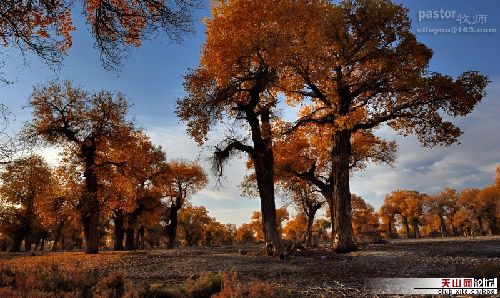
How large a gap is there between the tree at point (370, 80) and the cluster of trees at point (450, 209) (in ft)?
240

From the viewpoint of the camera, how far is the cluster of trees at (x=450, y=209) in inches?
3243

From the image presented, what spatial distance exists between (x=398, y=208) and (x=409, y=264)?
3425 inches

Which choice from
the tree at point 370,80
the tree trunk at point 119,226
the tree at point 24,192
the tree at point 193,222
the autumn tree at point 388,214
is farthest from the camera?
the autumn tree at point 388,214

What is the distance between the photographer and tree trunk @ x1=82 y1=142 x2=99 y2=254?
26.5 meters

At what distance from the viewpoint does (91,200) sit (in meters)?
26.3

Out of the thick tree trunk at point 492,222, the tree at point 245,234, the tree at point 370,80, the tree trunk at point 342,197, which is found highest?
the tree at point 370,80

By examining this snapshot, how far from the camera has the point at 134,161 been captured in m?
28.1

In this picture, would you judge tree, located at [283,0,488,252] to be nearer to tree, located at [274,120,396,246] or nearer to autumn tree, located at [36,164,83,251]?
tree, located at [274,120,396,246]

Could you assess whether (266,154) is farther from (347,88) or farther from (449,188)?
(449,188)

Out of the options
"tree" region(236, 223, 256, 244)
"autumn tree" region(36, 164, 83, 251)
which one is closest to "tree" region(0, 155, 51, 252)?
"autumn tree" region(36, 164, 83, 251)

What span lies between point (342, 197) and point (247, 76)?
26.2 feet

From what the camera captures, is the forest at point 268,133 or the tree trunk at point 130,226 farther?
the tree trunk at point 130,226

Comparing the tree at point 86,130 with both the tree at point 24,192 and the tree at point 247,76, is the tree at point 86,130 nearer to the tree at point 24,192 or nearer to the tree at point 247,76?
the tree at point 247,76

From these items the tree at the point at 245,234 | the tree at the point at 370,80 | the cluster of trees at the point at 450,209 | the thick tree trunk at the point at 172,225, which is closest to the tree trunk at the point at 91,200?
the tree at the point at 370,80
